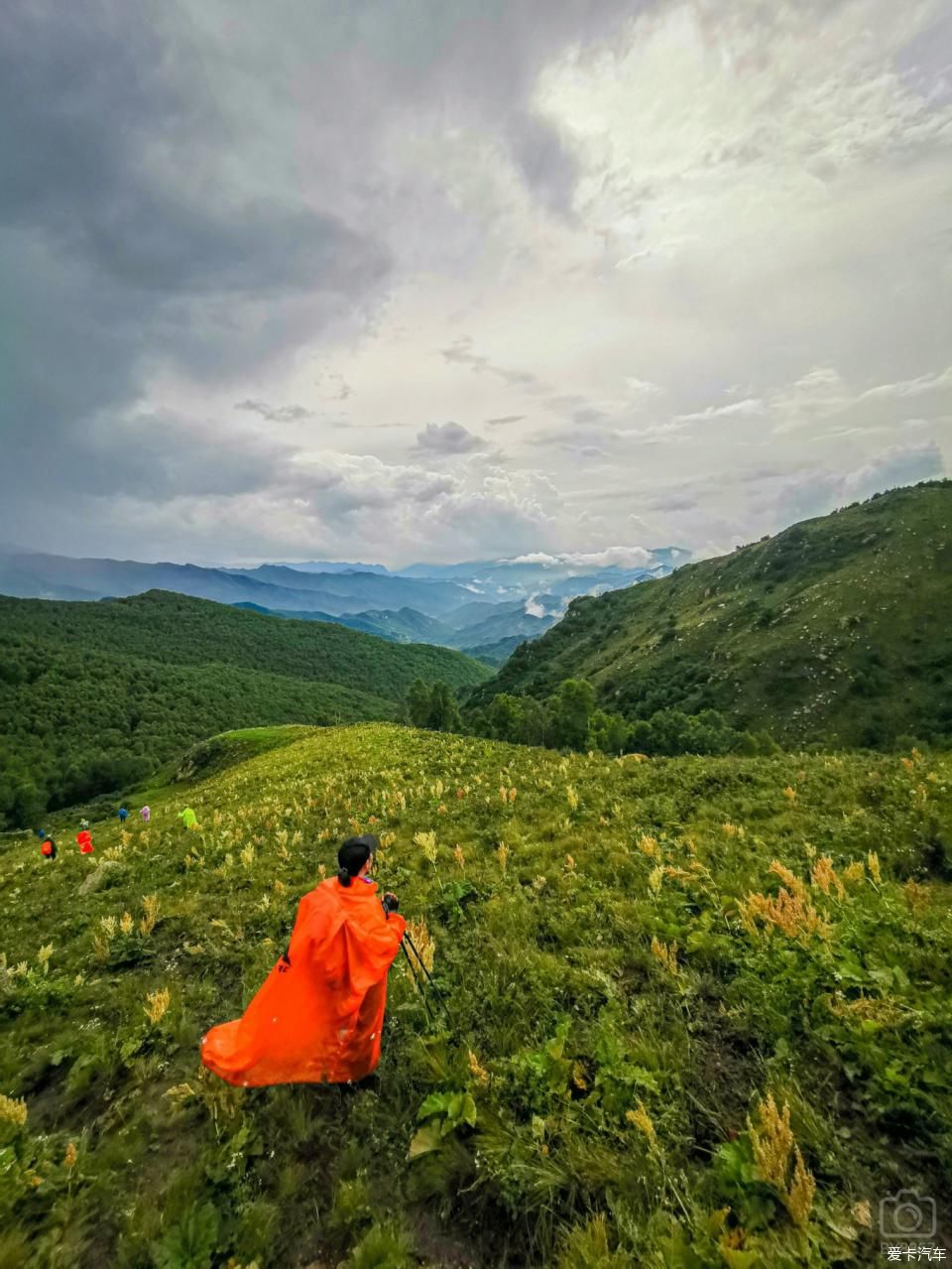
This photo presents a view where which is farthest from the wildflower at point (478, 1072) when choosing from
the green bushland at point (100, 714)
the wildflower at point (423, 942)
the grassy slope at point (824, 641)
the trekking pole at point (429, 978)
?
the green bushland at point (100, 714)

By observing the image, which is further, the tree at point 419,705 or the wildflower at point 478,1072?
the tree at point 419,705

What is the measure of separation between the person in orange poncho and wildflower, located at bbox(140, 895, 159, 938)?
5166mm

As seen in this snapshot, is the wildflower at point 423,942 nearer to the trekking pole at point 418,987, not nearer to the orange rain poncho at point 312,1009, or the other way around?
the trekking pole at point 418,987

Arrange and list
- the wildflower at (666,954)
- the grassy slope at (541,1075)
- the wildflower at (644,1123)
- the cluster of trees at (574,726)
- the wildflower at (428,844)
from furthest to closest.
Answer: the cluster of trees at (574,726), the wildflower at (428,844), the wildflower at (666,954), the wildflower at (644,1123), the grassy slope at (541,1075)

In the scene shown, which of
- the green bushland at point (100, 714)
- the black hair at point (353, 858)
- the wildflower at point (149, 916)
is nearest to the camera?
the black hair at point (353, 858)

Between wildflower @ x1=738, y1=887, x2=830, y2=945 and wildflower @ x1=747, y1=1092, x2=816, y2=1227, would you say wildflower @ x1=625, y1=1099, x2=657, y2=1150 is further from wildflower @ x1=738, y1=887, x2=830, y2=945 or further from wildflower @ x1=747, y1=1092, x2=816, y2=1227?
wildflower @ x1=738, y1=887, x2=830, y2=945

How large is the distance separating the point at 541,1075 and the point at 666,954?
6.80 feet

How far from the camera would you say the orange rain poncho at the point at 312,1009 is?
4859 millimetres

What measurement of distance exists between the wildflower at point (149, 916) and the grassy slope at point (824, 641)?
10114 cm

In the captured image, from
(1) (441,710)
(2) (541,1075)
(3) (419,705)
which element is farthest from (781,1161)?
(3) (419,705)

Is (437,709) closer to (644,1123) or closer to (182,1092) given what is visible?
(182,1092)

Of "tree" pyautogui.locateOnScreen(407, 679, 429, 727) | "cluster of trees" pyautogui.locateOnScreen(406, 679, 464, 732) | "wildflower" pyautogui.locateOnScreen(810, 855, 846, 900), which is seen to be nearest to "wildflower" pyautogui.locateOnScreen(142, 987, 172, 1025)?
"wildflower" pyautogui.locateOnScreen(810, 855, 846, 900)

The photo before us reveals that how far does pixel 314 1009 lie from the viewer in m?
4.97

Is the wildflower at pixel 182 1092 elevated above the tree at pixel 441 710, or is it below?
above
